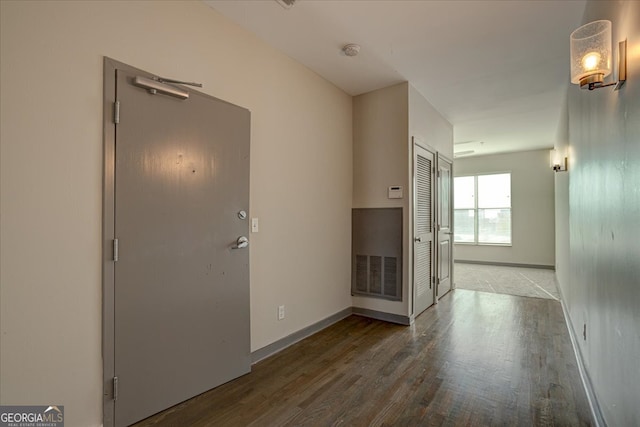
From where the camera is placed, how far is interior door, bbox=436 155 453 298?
449cm

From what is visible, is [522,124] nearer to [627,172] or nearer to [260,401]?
[627,172]

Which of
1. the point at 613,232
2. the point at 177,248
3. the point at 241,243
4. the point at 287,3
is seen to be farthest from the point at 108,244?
the point at 613,232

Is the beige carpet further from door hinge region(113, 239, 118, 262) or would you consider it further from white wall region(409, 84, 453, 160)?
door hinge region(113, 239, 118, 262)

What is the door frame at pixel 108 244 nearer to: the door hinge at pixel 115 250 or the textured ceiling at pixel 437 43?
the door hinge at pixel 115 250

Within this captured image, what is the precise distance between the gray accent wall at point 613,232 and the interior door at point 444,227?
6.94ft

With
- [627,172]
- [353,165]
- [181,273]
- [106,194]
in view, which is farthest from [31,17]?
[353,165]

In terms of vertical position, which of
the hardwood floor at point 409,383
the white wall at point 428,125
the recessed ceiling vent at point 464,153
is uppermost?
the recessed ceiling vent at point 464,153

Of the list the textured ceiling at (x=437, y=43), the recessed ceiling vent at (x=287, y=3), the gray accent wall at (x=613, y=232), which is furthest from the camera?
the textured ceiling at (x=437, y=43)

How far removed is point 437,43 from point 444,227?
2.77 m

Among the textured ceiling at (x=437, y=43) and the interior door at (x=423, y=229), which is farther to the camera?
the interior door at (x=423, y=229)

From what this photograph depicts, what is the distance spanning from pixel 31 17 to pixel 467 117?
5.05m

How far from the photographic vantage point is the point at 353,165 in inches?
157

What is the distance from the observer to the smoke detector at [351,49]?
2.82 meters

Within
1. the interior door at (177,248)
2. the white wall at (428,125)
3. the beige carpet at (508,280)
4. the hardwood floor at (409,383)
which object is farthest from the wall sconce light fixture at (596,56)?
the beige carpet at (508,280)
